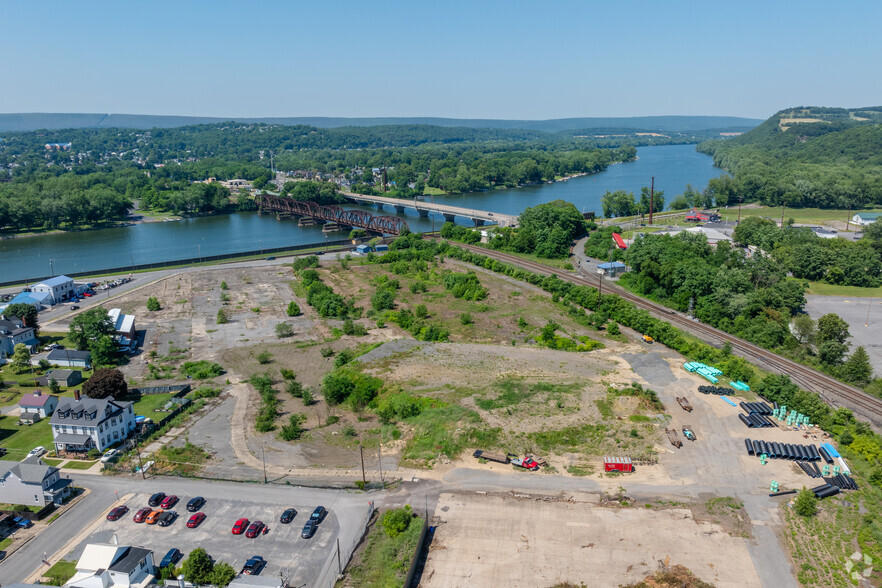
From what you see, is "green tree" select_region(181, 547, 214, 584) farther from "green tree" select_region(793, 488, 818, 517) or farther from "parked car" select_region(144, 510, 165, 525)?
"green tree" select_region(793, 488, 818, 517)

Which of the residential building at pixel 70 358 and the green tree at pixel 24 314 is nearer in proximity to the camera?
the residential building at pixel 70 358

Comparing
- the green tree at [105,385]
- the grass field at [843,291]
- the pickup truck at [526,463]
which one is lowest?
the pickup truck at [526,463]

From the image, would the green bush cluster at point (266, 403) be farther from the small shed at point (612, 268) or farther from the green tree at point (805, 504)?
the small shed at point (612, 268)

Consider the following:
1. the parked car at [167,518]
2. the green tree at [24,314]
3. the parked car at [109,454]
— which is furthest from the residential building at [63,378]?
the parked car at [167,518]

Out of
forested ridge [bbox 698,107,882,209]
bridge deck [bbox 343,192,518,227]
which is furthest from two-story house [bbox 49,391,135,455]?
forested ridge [bbox 698,107,882,209]

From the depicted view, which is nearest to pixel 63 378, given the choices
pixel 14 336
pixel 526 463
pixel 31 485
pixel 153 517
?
pixel 14 336

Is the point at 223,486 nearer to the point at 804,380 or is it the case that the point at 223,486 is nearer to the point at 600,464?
the point at 600,464
